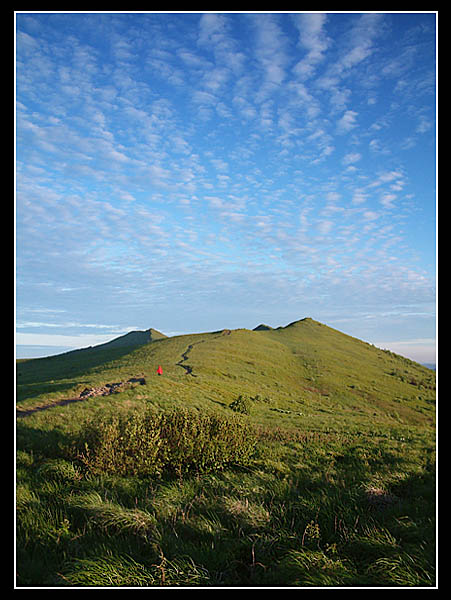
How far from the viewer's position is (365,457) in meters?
10.6

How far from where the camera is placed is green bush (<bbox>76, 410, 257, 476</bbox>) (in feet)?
27.8

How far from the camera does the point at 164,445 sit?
8.84m

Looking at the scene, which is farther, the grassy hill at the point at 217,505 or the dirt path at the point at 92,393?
the dirt path at the point at 92,393

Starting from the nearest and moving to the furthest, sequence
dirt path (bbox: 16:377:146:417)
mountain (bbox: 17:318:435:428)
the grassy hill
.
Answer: the grassy hill, dirt path (bbox: 16:377:146:417), mountain (bbox: 17:318:435:428)

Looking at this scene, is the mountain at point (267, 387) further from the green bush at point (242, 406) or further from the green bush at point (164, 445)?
the green bush at point (164, 445)

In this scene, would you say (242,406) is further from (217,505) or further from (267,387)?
(217,505)

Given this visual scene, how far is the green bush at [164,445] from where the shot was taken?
8.46m

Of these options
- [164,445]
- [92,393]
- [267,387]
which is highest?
[164,445]

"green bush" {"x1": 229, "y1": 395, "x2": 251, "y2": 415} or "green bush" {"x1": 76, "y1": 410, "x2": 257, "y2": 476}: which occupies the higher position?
"green bush" {"x1": 76, "y1": 410, "x2": 257, "y2": 476}

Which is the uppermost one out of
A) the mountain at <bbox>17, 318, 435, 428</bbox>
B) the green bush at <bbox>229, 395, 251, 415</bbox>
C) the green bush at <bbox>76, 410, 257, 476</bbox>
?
the green bush at <bbox>76, 410, 257, 476</bbox>

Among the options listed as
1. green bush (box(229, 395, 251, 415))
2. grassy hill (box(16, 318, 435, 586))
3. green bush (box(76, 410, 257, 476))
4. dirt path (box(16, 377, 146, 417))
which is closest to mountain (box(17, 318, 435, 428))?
dirt path (box(16, 377, 146, 417))

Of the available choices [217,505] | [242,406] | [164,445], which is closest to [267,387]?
[242,406]

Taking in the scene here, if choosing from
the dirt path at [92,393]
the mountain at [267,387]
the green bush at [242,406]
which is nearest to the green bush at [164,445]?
the green bush at [242,406]

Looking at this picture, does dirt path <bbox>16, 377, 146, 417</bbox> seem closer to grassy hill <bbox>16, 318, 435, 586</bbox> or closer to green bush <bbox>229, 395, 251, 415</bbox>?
grassy hill <bbox>16, 318, 435, 586</bbox>
